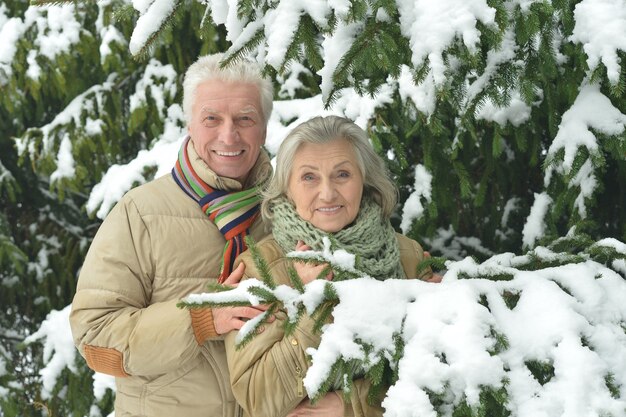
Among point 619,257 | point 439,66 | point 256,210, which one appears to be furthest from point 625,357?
point 256,210

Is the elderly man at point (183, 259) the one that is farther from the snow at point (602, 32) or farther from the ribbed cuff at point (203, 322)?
the snow at point (602, 32)

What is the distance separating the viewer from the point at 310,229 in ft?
8.90

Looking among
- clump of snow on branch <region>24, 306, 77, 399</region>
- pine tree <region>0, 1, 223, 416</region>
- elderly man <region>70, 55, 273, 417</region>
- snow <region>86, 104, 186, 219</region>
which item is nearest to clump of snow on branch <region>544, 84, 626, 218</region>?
elderly man <region>70, 55, 273, 417</region>

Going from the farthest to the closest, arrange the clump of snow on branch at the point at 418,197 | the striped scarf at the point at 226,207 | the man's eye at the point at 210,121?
the clump of snow on branch at the point at 418,197
the man's eye at the point at 210,121
the striped scarf at the point at 226,207

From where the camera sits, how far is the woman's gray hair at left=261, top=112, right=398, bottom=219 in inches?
110

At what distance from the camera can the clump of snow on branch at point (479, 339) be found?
2.07 m

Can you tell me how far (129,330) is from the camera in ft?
9.13

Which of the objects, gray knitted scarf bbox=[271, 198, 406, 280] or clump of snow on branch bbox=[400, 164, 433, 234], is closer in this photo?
gray knitted scarf bbox=[271, 198, 406, 280]

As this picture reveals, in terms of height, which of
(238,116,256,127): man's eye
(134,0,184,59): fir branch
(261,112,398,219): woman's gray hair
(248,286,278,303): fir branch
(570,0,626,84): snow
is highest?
(570,0,626,84): snow

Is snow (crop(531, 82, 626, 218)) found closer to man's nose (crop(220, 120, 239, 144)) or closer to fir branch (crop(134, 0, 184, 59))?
man's nose (crop(220, 120, 239, 144))

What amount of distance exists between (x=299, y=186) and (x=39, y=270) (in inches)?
179

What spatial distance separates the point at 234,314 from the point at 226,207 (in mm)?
501

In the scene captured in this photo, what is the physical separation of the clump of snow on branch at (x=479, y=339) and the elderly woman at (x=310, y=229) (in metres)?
0.32

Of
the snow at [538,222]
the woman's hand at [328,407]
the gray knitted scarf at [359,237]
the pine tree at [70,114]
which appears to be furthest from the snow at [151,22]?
the pine tree at [70,114]
